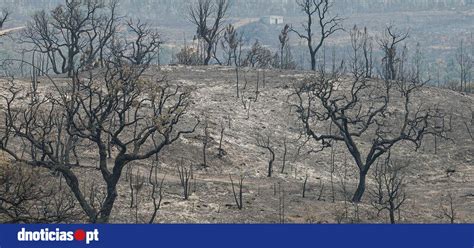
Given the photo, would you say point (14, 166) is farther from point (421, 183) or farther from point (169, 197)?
point (421, 183)

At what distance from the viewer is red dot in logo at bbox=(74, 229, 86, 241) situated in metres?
15.2

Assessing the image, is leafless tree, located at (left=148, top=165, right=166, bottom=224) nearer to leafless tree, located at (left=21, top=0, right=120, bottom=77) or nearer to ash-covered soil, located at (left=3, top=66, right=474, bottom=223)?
ash-covered soil, located at (left=3, top=66, right=474, bottom=223)

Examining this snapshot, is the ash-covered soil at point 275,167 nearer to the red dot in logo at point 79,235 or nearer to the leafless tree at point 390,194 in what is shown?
the leafless tree at point 390,194

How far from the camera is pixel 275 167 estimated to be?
145 feet

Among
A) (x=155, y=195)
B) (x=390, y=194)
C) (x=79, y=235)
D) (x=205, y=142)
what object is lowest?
(x=155, y=195)

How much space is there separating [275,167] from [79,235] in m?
29.7

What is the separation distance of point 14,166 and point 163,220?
720 centimetres

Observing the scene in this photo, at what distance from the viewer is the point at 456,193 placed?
38.3 metres

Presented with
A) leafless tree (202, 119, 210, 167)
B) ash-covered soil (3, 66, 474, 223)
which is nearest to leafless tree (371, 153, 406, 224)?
ash-covered soil (3, 66, 474, 223)

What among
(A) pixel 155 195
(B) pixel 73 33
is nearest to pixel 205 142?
(A) pixel 155 195

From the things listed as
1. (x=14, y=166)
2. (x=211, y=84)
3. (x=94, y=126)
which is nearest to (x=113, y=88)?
(x=94, y=126)

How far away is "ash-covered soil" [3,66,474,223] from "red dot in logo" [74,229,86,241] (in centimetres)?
1306

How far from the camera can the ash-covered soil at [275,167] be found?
31844mm

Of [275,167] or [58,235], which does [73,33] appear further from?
[58,235]
